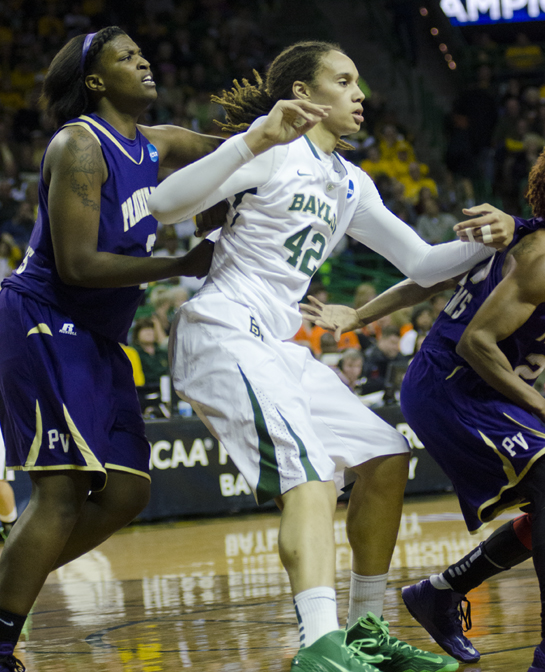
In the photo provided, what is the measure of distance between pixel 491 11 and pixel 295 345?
14.8 m

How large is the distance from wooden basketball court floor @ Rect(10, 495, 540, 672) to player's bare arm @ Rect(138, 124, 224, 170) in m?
1.81

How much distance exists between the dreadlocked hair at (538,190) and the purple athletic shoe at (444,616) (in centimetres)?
140

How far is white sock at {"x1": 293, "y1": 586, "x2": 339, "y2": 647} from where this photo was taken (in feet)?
7.27

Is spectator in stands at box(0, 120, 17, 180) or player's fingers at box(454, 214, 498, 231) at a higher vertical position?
spectator in stands at box(0, 120, 17, 180)

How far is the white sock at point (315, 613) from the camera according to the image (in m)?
2.21

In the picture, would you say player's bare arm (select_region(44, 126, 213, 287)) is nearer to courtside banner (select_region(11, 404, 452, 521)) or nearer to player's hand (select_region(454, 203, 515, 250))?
player's hand (select_region(454, 203, 515, 250))

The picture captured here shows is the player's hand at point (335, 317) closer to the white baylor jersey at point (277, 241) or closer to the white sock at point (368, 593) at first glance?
the white baylor jersey at point (277, 241)

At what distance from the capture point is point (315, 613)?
2221 mm

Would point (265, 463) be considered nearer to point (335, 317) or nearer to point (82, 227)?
point (82, 227)

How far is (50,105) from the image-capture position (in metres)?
3.02

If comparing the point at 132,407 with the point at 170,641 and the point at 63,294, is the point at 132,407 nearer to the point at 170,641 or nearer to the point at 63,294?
the point at 63,294

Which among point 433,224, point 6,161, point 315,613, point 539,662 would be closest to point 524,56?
point 433,224

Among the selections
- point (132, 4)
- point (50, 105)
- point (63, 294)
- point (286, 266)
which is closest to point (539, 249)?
point (286, 266)

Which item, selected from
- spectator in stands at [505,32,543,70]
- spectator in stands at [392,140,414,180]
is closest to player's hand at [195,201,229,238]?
spectator in stands at [392,140,414,180]
